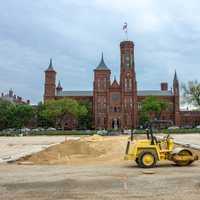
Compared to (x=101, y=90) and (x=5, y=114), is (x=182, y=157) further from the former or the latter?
(x=101, y=90)

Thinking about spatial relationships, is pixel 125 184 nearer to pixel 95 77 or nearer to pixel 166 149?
pixel 166 149

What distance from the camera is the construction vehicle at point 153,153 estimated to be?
15.3m

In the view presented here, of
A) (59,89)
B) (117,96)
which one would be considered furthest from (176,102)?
(59,89)

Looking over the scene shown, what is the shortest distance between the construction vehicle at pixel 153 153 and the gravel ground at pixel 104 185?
51.8 inches

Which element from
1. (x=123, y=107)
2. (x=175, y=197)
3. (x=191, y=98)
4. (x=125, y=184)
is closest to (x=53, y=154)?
(x=125, y=184)

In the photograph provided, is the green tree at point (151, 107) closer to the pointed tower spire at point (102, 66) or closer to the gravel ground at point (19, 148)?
the pointed tower spire at point (102, 66)

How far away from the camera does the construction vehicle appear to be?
1527cm

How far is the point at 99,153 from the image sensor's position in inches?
948

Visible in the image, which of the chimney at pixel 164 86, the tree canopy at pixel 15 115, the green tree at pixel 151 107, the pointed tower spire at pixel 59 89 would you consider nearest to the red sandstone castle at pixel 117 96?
the green tree at pixel 151 107

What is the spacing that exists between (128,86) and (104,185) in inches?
4342

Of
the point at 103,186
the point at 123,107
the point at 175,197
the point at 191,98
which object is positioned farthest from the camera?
the point at 123,107

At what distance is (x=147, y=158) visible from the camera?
50.1 ft

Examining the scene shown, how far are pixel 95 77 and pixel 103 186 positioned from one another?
111 metres

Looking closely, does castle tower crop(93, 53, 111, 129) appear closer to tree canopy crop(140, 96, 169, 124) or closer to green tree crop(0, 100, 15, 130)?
tree canopy crop(140, 96, 169, 124)
